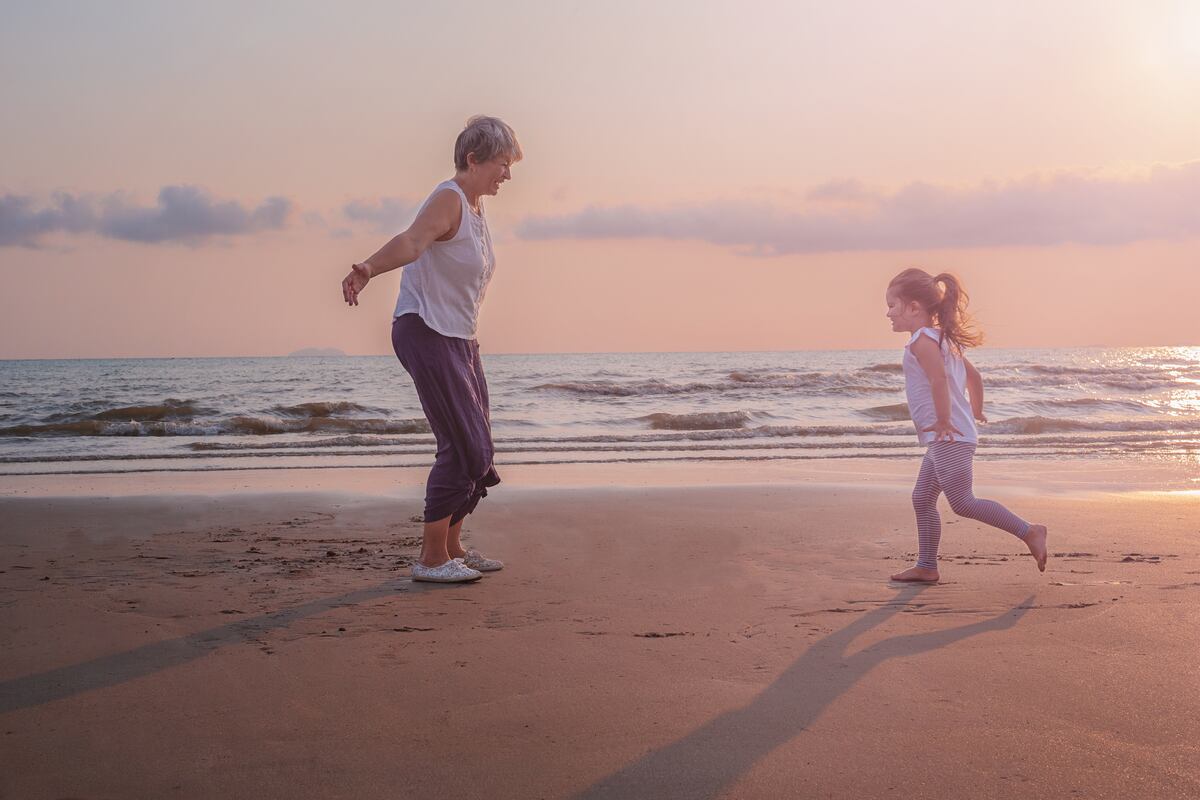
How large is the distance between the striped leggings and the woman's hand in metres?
2.61

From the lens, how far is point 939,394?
4.36m

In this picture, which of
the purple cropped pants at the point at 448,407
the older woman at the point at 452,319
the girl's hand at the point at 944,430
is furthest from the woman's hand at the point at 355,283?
the girl's hand at the point at 944,430

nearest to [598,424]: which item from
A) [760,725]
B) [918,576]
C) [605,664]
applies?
[918,576]

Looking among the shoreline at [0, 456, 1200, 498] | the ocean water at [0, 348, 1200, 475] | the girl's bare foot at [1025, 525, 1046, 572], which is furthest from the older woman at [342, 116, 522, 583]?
the ocean water at [0, 348, 1200, 475]

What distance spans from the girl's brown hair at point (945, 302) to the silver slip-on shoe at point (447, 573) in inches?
94.0

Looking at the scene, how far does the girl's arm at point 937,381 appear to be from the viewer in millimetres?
4363

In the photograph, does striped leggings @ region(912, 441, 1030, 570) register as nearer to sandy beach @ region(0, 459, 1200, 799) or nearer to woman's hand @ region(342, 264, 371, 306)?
sandy beach @ region(0, 459, 1200, 799)

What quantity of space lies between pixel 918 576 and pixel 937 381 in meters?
0.89

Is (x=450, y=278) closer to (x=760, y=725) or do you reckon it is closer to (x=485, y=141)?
(x=485, y=141)

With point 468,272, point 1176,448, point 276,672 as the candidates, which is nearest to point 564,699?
point 276,672

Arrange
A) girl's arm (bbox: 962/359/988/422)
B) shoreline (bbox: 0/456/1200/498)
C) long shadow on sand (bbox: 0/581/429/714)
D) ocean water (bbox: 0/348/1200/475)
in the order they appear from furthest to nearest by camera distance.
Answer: ocean water (bbox: 0/348/1200/475)
shoreline (bbox: 0/456/1200/498)
girl's arm (bbox: 962/359/988/422)
long shadow on sand (bbox: 0/581/429/714)

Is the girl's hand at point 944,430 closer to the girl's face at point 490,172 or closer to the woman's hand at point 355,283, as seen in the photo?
the girl's face at point 490,172

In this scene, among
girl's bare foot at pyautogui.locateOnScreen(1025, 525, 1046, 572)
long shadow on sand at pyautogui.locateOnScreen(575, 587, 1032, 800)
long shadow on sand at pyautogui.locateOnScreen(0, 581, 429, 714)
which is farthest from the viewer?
girl's bare foot at pyautogui.locateOnScreen(1025, 525, 1046, 572)

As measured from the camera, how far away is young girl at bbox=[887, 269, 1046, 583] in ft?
14.3
